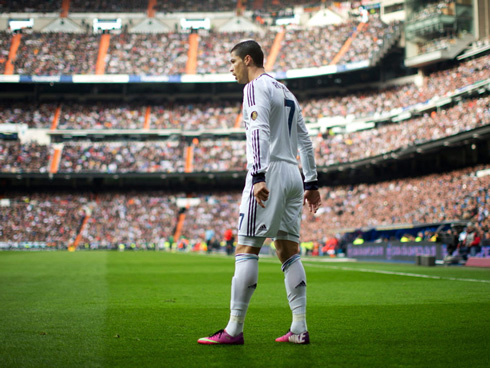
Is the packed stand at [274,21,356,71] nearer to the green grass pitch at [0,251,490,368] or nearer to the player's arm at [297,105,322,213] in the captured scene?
the green grass pitch at [0,251,490,368]

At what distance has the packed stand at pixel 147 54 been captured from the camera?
204ft

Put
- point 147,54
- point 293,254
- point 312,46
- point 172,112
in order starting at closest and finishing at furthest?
point 293,254 < point 312,46 < point 172,112 < point 147,54

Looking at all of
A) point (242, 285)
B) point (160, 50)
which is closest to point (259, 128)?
point (242, 285)

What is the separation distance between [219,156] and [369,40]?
57.0 ft

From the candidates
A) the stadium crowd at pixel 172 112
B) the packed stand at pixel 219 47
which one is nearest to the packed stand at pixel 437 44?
the stadium crowd at pixel 172 112

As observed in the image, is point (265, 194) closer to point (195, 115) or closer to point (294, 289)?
point (294, 289)

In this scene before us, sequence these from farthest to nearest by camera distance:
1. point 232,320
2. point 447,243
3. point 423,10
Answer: point 423,10
point 447,243
point 232,320

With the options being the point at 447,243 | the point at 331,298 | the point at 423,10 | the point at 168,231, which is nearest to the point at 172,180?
the point at 168,231

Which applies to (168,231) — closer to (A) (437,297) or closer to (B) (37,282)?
(B) (37,282)

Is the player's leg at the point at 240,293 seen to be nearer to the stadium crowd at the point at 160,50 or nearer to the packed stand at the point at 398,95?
the packed stand at the point at 398,95

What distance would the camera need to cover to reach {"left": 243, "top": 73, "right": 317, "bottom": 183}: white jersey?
4.91m

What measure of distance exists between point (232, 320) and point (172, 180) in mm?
55152

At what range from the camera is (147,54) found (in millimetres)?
63969

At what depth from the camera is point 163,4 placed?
230ft
